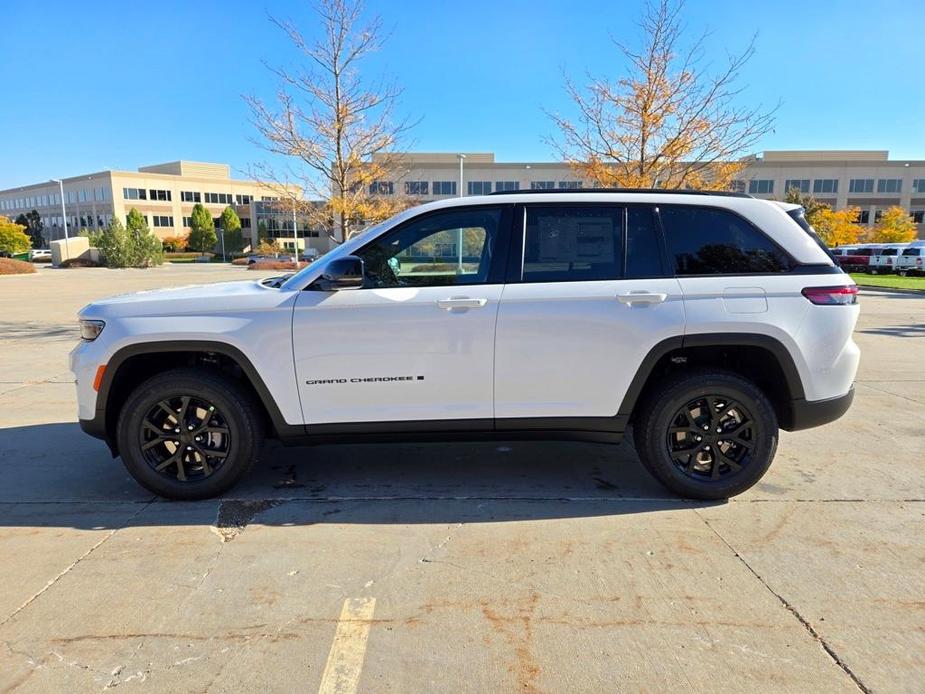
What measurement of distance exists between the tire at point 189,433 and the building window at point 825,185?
85304 mm

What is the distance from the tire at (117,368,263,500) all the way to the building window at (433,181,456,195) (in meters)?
67.8

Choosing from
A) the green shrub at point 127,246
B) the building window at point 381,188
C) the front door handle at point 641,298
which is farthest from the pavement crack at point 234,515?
the green shrub at point 127,246

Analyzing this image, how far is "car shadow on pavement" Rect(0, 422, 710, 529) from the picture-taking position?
362 cm

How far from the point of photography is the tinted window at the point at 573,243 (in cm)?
360

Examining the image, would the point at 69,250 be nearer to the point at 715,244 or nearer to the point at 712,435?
the point at 715,244

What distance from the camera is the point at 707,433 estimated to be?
3.69m

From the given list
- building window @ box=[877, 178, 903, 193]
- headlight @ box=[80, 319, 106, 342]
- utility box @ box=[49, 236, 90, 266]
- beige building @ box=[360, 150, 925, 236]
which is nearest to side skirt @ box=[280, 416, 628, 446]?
headlight @ box=[80, 319, 106, 342]

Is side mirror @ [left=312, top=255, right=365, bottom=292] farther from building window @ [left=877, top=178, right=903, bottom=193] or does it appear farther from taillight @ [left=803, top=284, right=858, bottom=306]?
building window @ [left=877, top=178, right=903, bottom=193]

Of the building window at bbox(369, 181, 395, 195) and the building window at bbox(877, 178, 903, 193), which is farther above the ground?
the building window at bbox(877, 178, 903, 193)

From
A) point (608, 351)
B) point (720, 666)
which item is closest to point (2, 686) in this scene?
point (720, 666)

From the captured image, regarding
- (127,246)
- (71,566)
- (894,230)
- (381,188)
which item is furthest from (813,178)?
(71,566)

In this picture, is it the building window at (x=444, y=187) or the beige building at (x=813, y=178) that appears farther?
the beige building at (x=813, y=178)

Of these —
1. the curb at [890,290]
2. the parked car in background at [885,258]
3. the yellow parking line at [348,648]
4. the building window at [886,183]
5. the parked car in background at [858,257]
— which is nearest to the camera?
the yellow parking line at [348,648]

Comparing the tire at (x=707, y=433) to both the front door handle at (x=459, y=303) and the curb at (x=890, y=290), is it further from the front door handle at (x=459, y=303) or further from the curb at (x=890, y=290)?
the curb at (x=890, y=290)
